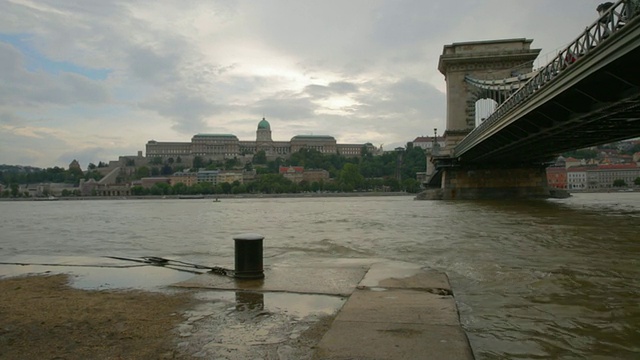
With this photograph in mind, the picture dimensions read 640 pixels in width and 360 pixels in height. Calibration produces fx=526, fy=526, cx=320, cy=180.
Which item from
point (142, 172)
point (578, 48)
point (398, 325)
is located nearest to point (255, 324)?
point (398, 325)

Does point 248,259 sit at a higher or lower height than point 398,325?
higher

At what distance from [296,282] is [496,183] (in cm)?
4843

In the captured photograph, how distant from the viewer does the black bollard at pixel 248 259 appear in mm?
6797

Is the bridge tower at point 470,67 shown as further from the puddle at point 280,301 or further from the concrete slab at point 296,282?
the puddle at point 280,301

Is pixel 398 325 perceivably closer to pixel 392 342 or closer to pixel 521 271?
pixel 392 342

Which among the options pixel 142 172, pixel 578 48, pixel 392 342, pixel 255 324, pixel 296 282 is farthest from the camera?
pixel 142 172

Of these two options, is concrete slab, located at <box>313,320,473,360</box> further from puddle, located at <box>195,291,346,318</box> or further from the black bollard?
the black bollard

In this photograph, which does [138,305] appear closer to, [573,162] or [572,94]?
[572,94]

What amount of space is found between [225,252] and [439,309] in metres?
8.70

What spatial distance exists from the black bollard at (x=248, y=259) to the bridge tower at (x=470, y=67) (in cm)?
5017

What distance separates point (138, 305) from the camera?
544 cm

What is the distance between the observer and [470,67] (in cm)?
5684

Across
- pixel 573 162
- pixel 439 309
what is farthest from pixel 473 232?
pixel 573 162

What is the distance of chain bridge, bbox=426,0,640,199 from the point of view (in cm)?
1614
